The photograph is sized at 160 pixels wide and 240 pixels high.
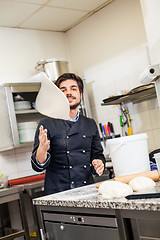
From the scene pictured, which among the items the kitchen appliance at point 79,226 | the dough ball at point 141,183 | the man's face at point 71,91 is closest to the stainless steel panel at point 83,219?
the kitchen appliance at point 79,226

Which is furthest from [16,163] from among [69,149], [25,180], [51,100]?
[51,100]

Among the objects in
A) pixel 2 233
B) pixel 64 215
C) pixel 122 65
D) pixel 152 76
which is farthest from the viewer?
pixel 122 65

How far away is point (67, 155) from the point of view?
95.6 inches

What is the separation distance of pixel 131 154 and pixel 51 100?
1.77 ft

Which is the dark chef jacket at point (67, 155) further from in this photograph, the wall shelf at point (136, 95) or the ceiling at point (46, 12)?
the ceiling at point (46, 12)

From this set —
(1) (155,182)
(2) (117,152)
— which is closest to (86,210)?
(1) (155,182)

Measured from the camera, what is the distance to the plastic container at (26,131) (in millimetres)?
3857

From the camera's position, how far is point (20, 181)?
12.2 feet

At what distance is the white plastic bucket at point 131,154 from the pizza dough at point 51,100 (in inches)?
13.4

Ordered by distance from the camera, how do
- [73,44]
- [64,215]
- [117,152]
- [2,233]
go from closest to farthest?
1. [64,215]
2. [117,152]
3. [2,233]
4. [73,44]

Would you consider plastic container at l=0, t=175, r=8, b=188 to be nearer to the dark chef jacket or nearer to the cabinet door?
the dark chef jacket

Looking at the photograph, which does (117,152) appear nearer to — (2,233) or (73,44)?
(2,233)

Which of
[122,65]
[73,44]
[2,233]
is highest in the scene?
[73,44]

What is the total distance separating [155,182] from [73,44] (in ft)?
11.0
